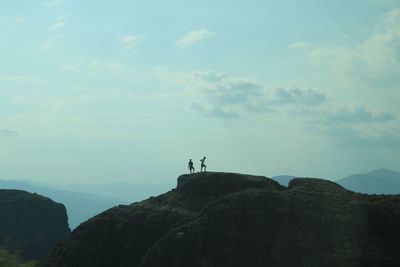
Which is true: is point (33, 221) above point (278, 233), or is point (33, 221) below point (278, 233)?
below

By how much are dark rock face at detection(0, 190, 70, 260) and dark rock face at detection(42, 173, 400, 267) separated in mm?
109181

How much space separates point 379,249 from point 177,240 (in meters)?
23.6

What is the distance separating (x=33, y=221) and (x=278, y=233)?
142 meters

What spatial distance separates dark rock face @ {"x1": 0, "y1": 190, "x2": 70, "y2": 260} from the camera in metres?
185

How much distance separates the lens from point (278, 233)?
210ft

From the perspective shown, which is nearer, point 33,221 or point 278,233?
point 278,233

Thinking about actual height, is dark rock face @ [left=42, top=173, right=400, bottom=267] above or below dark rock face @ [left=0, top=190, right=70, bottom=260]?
above

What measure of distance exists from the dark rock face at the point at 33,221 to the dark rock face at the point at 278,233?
109 metres

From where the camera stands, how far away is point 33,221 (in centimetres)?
18775

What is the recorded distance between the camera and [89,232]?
291 feet

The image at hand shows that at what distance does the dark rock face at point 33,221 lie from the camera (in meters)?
185

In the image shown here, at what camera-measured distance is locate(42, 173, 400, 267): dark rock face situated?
197 feet

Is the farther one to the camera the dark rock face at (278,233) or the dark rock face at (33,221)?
the dark rock face at (33,221)

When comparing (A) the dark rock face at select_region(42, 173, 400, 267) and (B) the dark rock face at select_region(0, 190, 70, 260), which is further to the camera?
(B) the dark rock face at select_region(0, 190, 70, 260)
